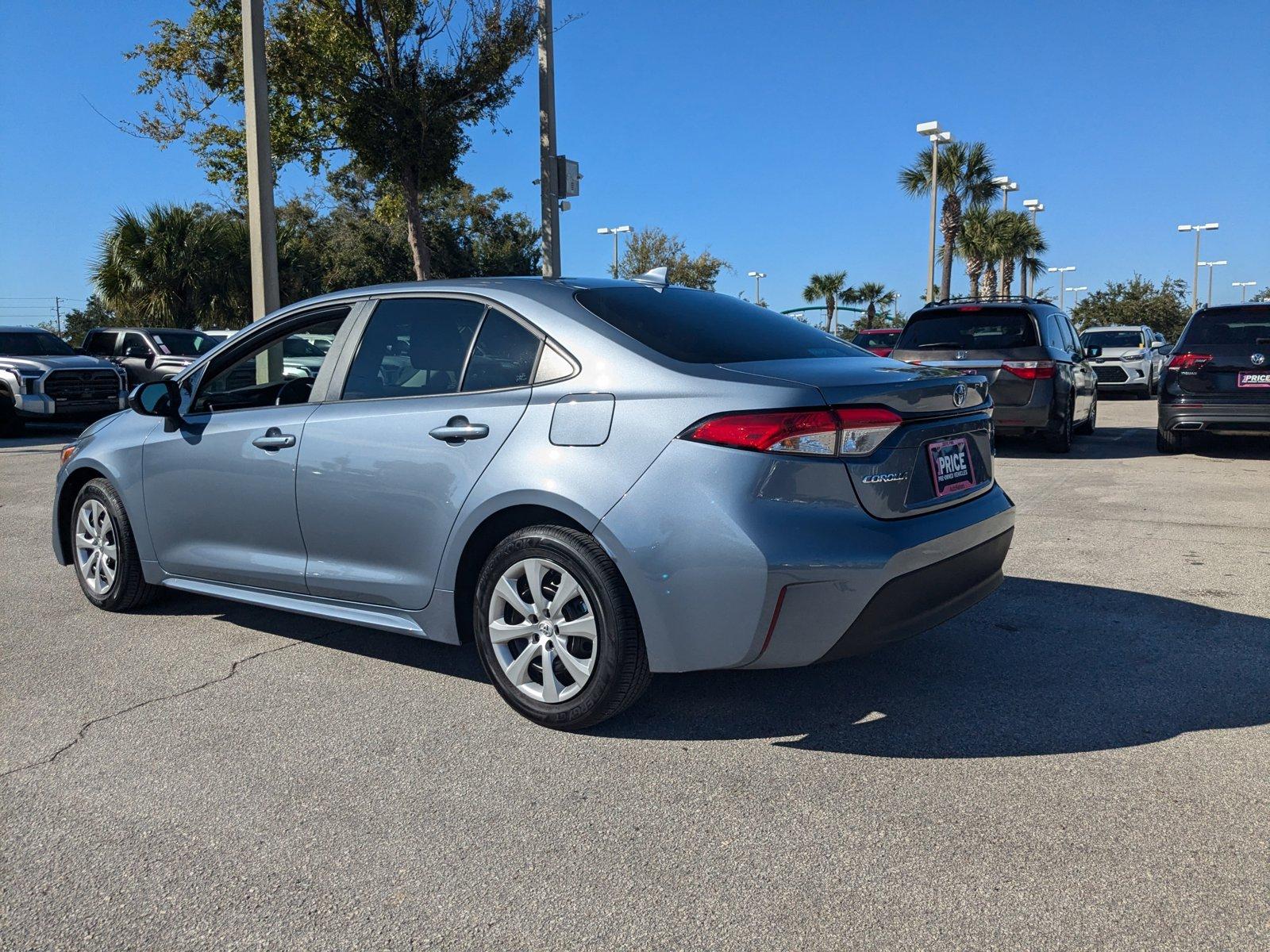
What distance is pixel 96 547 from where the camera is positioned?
5293mm

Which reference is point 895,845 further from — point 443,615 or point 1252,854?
point 443,615

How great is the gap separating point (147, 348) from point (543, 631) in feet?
56.9

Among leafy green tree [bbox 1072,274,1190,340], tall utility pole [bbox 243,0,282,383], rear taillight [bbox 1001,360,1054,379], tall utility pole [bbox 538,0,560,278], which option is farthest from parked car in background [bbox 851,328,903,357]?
leafy green tree [bbox 1072,274,1190,340]

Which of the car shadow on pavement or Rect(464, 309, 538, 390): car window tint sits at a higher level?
Rect(464, 309, 538, 390): car window tint

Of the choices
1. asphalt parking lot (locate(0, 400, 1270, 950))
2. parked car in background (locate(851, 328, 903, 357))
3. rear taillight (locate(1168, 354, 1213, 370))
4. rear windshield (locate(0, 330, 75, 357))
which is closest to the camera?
asphalt parking lot (locate(0, 400, 1270, 950))

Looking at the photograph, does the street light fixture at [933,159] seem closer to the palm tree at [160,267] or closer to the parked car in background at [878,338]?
the parked car in background at [878,338]

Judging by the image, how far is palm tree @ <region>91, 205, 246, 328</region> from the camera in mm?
27141

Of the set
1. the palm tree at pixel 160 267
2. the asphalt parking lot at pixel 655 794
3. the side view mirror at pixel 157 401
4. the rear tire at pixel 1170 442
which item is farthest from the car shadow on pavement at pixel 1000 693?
the palm tree at pixel 160 267

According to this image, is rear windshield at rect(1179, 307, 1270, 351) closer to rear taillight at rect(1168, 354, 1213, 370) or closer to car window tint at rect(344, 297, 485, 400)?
rear taillight at rect(1168, 354, 1213, 370)

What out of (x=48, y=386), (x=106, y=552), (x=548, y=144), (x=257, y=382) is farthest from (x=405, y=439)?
(x=48, y=386)

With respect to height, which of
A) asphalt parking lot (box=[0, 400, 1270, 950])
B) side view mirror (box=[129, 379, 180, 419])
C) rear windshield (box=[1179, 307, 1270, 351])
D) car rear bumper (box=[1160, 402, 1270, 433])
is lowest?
asphalt parking lot (box=[0, 400, 1270, 950])

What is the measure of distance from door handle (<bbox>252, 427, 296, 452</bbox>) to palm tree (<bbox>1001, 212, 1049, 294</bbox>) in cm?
4227

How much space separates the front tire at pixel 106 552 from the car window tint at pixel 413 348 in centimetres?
168

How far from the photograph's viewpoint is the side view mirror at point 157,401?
480 cm
